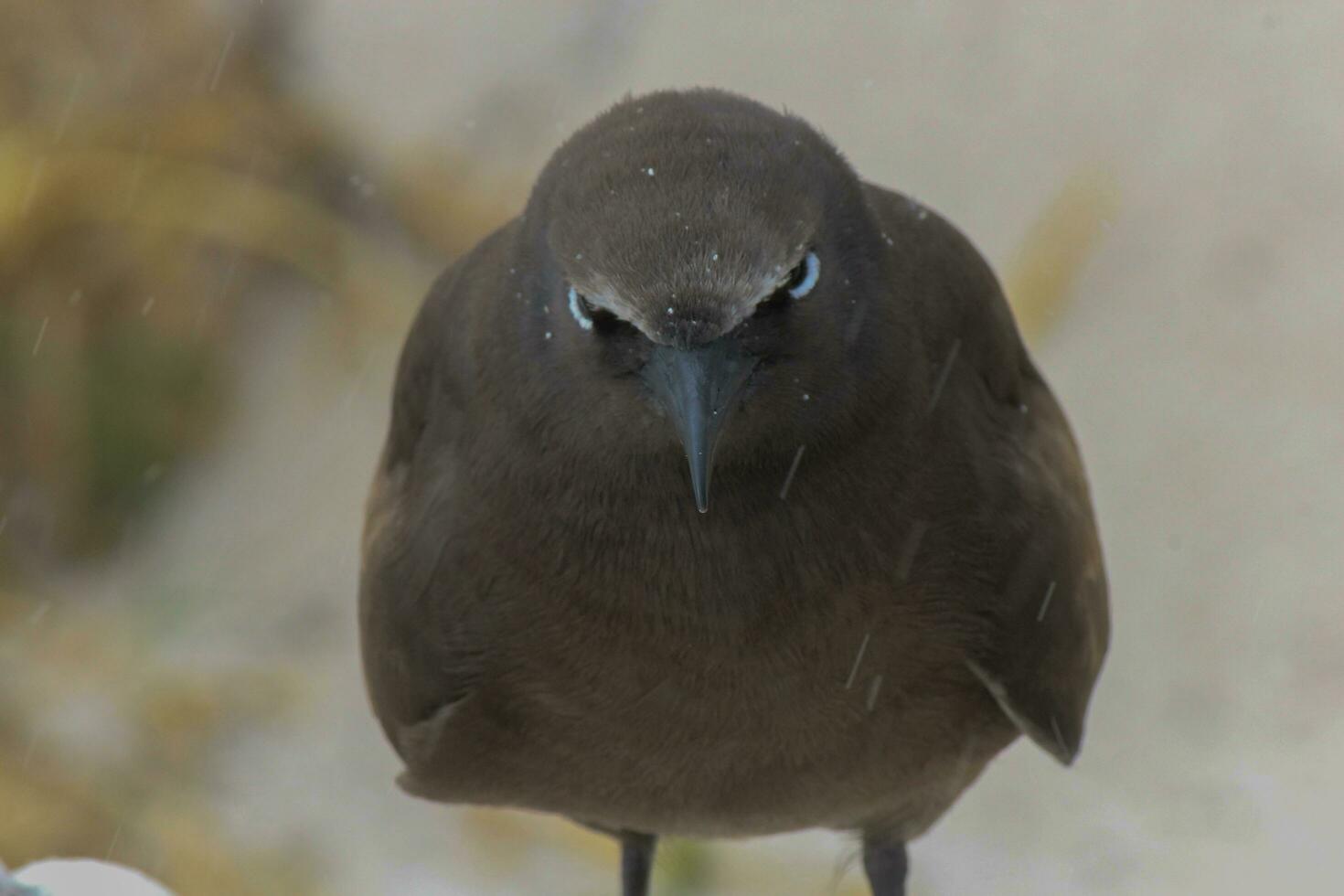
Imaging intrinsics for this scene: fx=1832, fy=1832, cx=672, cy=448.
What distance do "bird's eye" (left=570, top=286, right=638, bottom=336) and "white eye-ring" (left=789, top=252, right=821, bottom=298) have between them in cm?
20

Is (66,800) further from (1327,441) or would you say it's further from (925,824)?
(1327,441)

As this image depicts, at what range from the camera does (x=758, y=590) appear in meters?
2.41

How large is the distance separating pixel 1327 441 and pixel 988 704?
2512mm

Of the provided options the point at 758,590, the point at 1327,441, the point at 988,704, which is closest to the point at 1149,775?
the point at 1327,441

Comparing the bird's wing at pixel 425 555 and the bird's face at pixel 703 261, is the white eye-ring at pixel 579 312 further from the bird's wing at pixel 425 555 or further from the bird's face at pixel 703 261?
the bird's wing at pixel 425 555

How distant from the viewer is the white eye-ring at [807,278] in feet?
7.03

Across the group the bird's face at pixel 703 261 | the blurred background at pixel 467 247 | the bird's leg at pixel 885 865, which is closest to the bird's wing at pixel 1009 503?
the bird's face at pixel 703 261

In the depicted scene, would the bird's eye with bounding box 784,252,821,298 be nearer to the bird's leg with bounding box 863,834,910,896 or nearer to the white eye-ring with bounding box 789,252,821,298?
the white eye-ring with bounding box 789,252,821,298

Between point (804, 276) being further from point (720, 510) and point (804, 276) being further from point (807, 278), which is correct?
point (720, 510)

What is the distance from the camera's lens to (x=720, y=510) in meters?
2.36

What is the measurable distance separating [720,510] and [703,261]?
459mm

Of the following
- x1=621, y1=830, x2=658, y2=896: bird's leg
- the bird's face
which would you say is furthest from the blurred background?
the bird's face

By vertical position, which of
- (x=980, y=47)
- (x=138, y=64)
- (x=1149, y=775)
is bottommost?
(x=1149, y=775)

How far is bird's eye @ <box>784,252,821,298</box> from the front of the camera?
2129 millimetres
